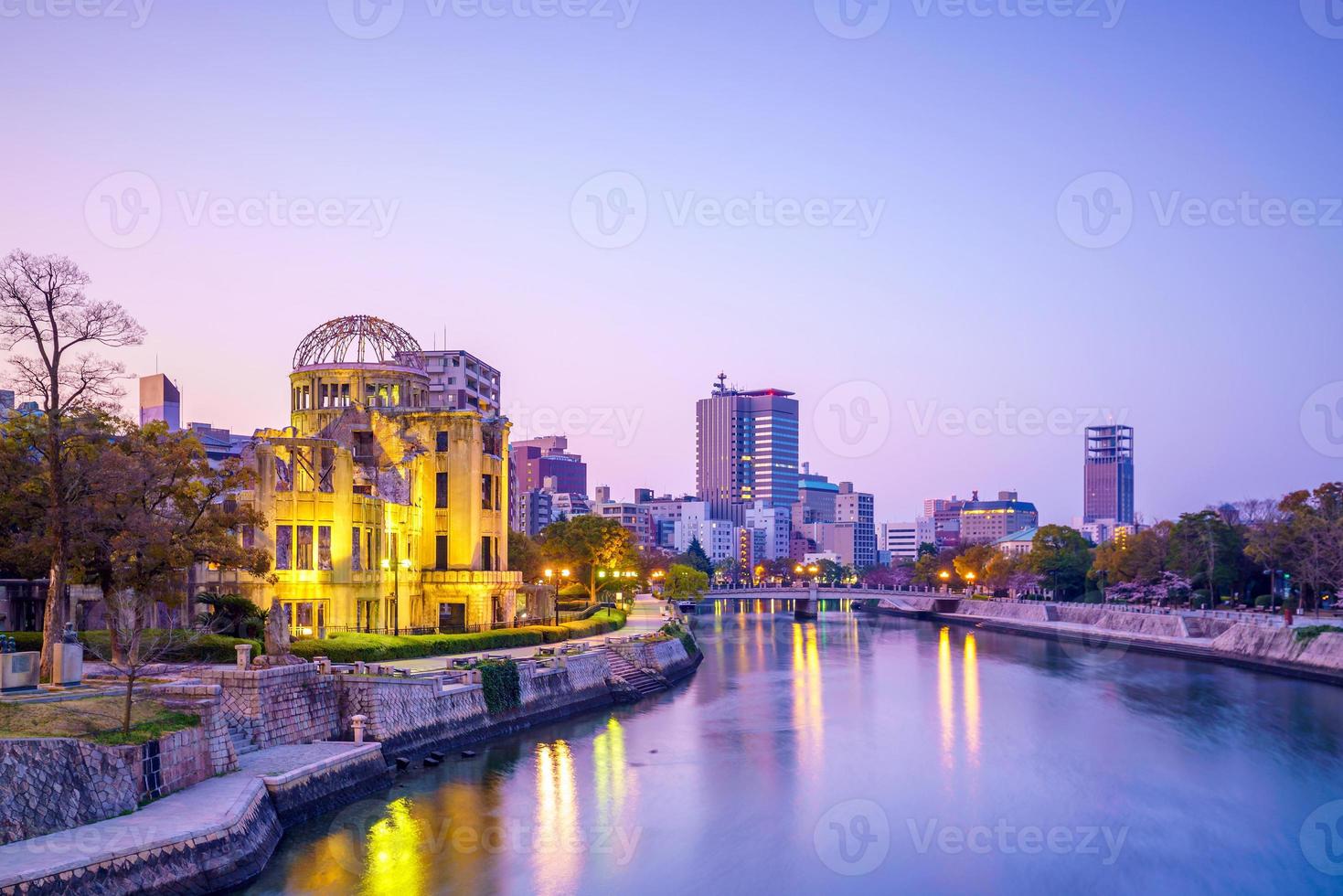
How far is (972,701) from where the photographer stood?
211 feet

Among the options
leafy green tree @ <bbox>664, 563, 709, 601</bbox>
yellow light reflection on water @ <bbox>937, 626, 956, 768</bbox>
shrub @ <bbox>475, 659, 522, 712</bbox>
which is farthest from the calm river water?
leafy green tree @ <bbox>664, 563, 709, 601</bbox>

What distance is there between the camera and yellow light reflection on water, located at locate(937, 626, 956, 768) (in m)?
48.8

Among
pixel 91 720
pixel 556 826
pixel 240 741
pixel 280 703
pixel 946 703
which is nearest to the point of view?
pixel 91 720

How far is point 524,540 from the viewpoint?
94188 mm

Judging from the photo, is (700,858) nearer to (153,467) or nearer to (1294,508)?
(153,467)

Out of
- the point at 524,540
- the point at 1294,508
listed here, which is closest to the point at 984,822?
the point at 524,540

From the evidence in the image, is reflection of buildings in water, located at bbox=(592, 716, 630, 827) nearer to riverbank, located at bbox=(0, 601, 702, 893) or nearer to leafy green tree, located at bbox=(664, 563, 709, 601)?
riverbank, located at bbox=(0, 601, 702, 893)

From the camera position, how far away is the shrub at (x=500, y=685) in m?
47.3

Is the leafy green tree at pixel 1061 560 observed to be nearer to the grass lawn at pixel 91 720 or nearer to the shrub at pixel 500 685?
the shrub at pixel 500 685

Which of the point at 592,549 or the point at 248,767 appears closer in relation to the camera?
the point at 248,767

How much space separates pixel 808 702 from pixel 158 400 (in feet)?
270

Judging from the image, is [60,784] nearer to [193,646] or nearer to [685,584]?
[193,646]

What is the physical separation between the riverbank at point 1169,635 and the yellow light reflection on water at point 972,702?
470 inches

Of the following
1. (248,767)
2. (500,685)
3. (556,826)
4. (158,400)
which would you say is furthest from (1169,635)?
(158,400)
